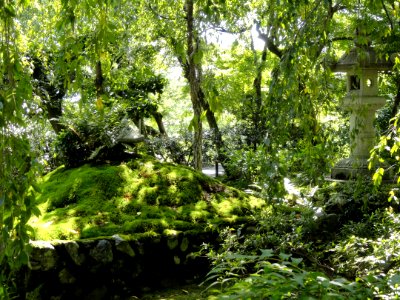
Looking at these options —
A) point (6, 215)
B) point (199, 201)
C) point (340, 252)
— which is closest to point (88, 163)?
point (199, 201)

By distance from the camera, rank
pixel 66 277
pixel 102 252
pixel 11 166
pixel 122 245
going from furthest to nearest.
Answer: pixel 122 245 < pixel 102 252 < pixel 66 277 < pixel 11 166

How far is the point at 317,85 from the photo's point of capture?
301 centimetres

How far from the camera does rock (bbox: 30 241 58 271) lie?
3.82 metres

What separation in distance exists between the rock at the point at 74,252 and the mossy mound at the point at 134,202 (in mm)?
222

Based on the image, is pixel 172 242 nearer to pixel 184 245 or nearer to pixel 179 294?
pixel 184 245

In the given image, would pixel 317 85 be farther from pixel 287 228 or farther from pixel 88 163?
pixel 88 163

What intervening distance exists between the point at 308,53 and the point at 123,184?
3015 mm

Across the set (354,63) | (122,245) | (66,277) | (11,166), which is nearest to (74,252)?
(66,277)

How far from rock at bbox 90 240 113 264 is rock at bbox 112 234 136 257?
0.08 m

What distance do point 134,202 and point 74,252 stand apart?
1.15 meters

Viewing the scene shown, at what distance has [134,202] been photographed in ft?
16.6

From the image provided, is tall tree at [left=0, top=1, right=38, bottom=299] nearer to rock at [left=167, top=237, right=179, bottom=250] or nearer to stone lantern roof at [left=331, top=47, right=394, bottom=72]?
rock at [left=167, top=237, right=179, bottom=250]

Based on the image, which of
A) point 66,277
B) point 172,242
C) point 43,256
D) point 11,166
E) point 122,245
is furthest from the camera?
point 172,242

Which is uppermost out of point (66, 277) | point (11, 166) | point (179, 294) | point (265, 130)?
point (265, 130)
